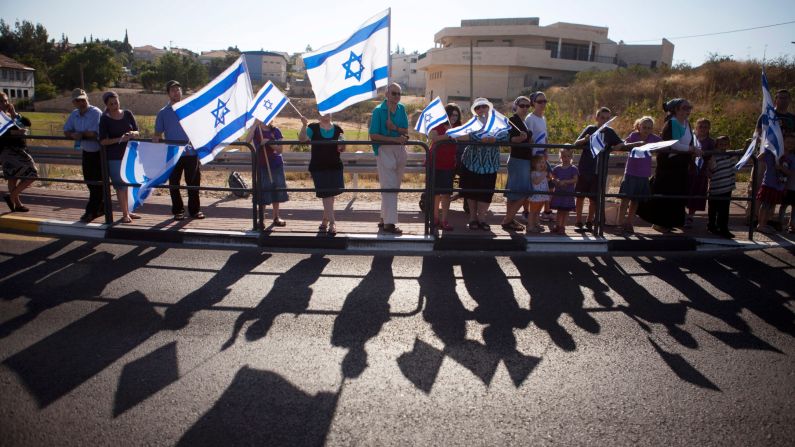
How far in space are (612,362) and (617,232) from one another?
440cm

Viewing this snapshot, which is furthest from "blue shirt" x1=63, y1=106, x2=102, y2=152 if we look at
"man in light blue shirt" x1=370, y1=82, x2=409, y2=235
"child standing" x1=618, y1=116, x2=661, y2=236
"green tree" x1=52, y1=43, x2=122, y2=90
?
"green tree" x1=52, y1=43, x2=122, y2=90

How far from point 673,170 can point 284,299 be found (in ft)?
19.3

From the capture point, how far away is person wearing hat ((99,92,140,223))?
24.7 feet

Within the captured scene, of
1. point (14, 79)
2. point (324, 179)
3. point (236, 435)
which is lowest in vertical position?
point (236, 435)

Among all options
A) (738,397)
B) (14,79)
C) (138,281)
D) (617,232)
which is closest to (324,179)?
(138,281)

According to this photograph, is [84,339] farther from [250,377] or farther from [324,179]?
[324,179]

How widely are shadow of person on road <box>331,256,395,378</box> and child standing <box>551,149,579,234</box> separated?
2891 mm

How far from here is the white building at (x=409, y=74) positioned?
10862cm

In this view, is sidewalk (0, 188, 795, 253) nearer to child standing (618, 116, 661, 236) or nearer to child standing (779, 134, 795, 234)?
child standing (618, 116, 661, 236)

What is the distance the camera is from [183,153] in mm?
7793

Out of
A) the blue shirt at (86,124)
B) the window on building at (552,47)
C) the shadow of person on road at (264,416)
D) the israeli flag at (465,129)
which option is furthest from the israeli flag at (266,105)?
the window on building at (552,47)

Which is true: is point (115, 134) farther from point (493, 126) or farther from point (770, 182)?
point (770, 182)

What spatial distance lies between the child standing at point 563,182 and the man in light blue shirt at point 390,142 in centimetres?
229

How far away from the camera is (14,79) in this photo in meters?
68.1
